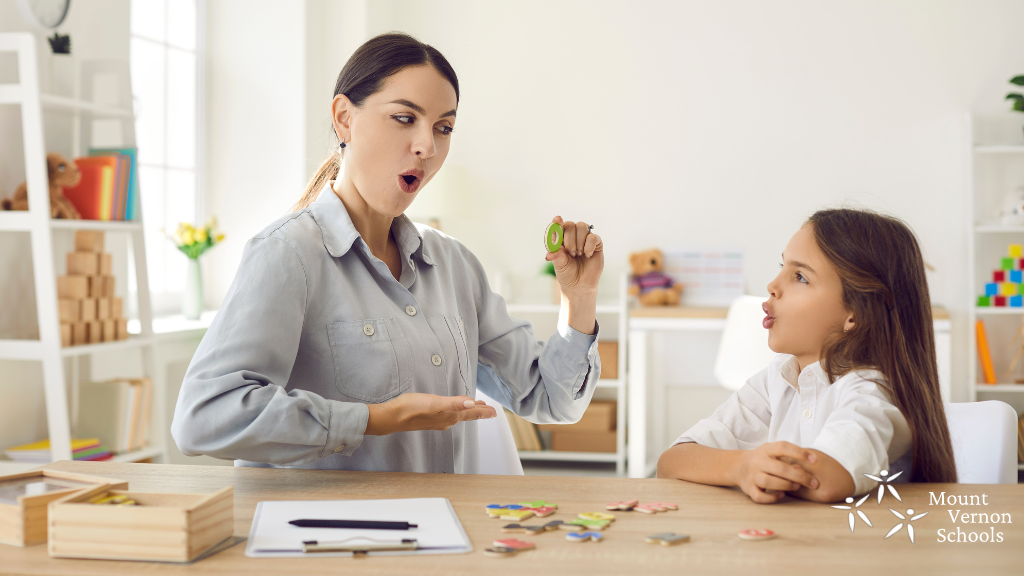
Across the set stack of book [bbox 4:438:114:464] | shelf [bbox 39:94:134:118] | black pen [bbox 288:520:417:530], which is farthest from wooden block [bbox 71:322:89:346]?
black pen [bbox 288:520:417:530]

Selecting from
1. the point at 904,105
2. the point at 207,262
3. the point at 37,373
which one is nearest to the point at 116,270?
the point at 37,373

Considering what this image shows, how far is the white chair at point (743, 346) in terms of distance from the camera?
323cm

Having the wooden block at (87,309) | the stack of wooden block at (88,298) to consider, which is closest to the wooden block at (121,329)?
the stack of wooden block at (88,298)

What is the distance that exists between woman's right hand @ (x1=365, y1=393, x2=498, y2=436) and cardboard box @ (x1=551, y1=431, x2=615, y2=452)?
9.90 ft

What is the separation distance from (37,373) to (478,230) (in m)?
2.37

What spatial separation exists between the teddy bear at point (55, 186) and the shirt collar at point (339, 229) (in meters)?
1.40

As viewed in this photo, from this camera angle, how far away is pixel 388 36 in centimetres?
140

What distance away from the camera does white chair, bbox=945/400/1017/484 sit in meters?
1.27

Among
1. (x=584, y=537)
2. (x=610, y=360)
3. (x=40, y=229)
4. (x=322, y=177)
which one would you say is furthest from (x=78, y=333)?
(x=610, y=360)

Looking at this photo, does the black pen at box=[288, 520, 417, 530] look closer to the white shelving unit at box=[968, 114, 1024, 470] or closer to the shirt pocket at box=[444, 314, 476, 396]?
the shirt pocket at box=[444, 314, 476, 396]

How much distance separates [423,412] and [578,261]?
1.57ft

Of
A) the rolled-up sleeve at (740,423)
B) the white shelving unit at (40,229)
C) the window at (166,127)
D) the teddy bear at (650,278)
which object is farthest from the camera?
the teddy bear at (650,278)

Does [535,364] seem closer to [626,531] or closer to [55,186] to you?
[626,531]

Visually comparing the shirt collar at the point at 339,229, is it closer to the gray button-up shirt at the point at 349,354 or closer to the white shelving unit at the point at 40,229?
the gray button-up shirt at the point at 349,354
